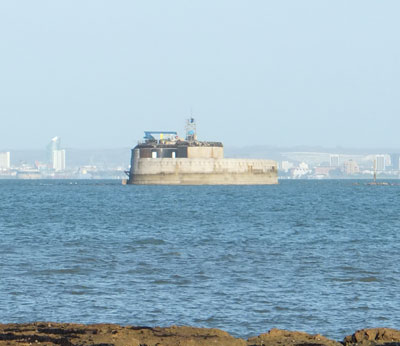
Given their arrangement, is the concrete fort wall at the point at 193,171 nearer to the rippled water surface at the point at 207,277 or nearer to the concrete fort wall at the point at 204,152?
the concrete fort wall at the point at 204,152

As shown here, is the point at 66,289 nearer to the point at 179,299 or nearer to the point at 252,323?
the point at 179,299

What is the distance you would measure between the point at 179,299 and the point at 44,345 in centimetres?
809

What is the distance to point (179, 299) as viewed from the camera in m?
20.5

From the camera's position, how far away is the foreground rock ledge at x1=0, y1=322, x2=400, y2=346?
12805mm

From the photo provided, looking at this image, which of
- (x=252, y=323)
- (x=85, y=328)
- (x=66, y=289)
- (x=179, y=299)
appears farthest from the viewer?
(x=66, y=289)

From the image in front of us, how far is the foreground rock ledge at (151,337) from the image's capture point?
12.8 metres

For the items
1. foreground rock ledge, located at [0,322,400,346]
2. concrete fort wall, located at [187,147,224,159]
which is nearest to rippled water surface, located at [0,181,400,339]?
foreground rock ledge, located at [0,322,400,346]

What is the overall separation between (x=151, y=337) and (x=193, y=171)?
13292 centimetres

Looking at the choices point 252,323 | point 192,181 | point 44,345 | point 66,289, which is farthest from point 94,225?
point 192,181

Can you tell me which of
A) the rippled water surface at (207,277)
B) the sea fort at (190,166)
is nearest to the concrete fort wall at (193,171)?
the sea fort at (190,166)

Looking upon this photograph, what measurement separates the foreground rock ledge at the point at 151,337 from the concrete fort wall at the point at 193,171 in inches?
5177

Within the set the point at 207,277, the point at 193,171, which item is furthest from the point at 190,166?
the point at 207,277

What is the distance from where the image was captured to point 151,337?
1336cm

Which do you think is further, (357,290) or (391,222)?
(391,222)
